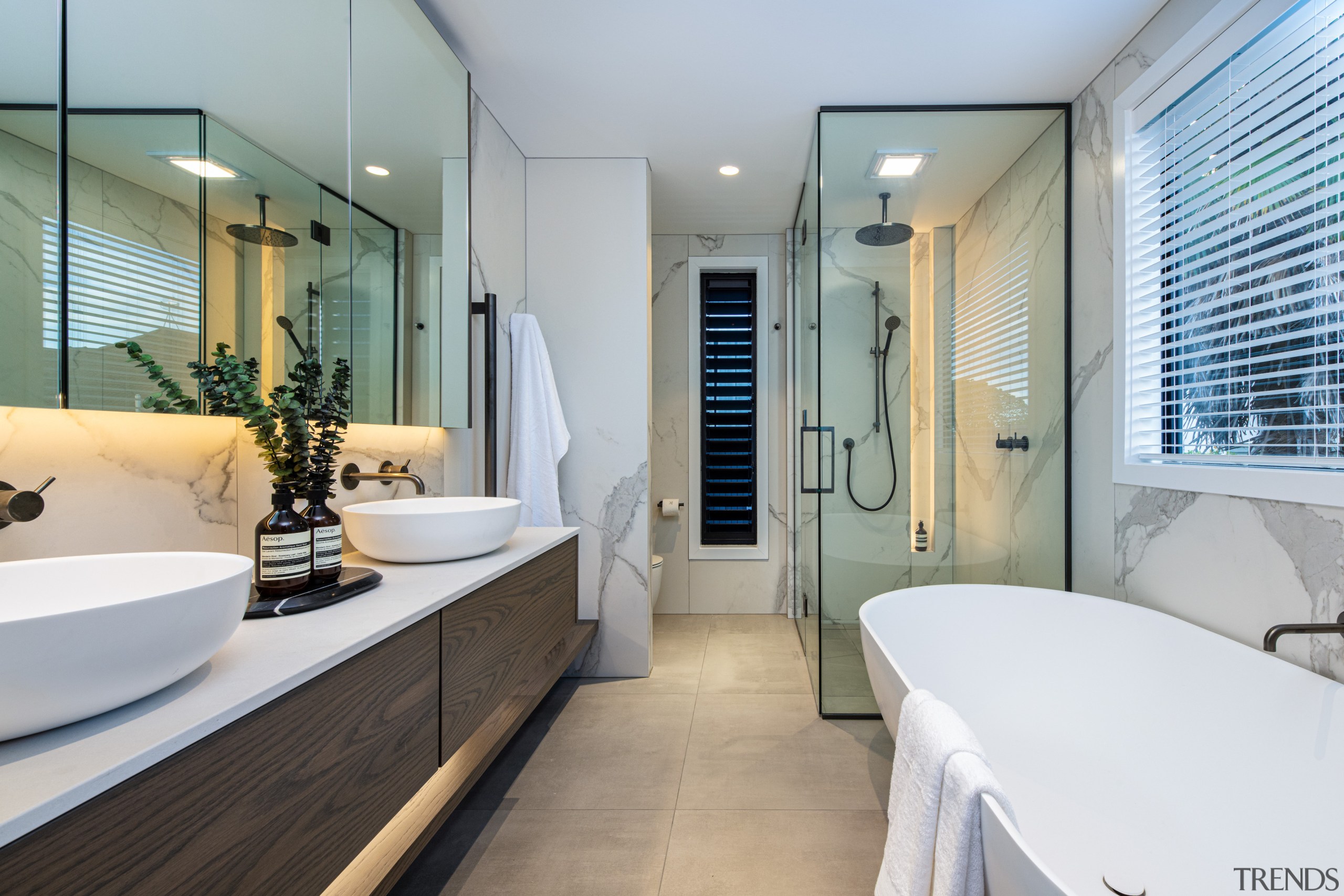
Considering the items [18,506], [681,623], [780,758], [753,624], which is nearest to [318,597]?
[18,506]

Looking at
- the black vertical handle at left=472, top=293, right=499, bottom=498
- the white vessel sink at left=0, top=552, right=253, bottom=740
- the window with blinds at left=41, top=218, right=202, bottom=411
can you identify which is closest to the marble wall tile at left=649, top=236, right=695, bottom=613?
the black vertical handle at left=472, top=293, right=499, bottom=498

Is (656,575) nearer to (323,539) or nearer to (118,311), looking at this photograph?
(323,539)

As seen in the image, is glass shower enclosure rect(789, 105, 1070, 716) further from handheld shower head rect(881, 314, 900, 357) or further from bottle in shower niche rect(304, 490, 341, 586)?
bottle in shower niche rect(304, 490, 341, 586)

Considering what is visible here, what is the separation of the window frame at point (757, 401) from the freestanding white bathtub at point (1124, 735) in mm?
1937

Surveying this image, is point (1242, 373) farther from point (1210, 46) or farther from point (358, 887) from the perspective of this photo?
point (358, 887)

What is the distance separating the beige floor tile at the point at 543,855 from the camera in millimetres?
1555

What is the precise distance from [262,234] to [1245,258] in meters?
2.42

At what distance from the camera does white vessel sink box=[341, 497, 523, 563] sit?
1.52m

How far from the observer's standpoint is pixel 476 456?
253 cm

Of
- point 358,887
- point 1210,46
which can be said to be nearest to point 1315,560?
point 1210,46

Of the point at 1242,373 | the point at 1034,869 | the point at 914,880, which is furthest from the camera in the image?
the point at 1242,373

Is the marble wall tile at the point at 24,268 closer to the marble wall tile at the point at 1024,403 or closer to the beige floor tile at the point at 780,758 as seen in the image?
the beige floor tile at the point at 780,758

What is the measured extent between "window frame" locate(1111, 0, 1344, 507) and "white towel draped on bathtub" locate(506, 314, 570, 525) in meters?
2.15

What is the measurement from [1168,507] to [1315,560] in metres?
0.46
